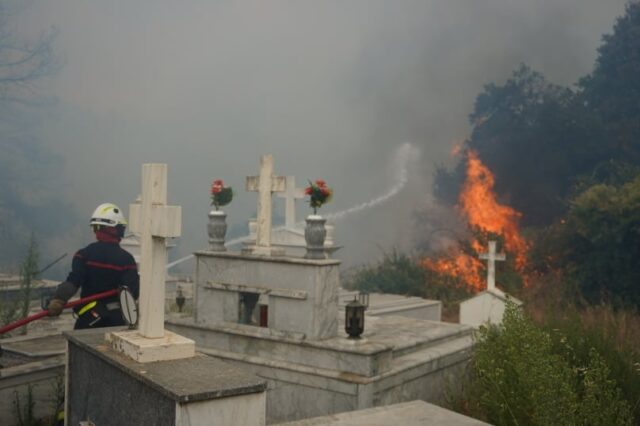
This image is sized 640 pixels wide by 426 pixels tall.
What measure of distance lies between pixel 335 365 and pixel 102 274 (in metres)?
3.14

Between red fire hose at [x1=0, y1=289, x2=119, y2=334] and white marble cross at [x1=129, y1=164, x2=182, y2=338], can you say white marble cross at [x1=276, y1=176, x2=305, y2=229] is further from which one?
white marble cross at [x1=129, y1=164, x2=182, y2=338]

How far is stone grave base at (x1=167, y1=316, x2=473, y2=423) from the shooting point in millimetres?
7832

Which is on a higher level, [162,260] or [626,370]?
[162,260]

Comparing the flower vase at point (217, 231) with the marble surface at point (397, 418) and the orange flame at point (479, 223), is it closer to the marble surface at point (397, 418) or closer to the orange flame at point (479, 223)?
the marble surface at point (397, 418)

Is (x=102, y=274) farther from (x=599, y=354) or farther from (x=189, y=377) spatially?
(x=599, y=354)

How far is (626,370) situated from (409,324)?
4692 millimetres

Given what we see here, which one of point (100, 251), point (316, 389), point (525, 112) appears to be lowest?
point (316, 389)

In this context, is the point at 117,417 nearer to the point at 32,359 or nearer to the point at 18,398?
the point at 18,398

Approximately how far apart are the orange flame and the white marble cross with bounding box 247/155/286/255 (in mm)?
13882

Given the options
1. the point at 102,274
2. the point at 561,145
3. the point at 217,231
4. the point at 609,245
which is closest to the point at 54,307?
the point at 102,274

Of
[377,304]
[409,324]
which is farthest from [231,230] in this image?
[409,324]

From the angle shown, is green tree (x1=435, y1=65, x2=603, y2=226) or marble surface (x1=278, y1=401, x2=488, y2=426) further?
green tree (x1=435, y1=65, x2=603, y2=226)

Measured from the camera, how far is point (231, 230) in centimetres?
6244

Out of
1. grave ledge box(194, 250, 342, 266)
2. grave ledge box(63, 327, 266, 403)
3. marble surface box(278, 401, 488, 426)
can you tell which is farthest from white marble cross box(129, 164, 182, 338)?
grave ledge box(194, 250, 342, 266)
